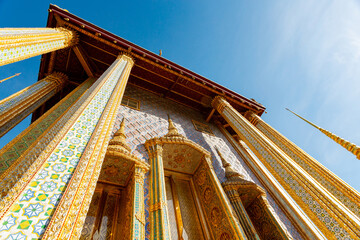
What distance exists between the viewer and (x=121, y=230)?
9.78ft

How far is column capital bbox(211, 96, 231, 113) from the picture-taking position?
7312mm

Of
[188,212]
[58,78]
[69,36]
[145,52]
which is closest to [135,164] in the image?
[188,212]

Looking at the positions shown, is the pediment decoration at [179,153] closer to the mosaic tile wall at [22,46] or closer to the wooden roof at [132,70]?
the mosaic tile wall at [22,46]

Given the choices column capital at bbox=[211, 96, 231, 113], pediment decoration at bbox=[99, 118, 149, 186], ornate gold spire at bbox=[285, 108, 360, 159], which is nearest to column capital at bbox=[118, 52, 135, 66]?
pediment decoration at bbox=[99, 118, 149, 186]

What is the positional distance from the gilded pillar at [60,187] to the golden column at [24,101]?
330 centimetres

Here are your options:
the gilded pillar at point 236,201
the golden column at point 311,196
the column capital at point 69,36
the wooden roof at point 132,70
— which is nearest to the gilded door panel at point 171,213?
the gilded pillar at point 236,201

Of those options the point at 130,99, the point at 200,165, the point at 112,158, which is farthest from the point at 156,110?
the point at 112,158

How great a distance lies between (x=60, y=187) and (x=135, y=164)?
7.68ft

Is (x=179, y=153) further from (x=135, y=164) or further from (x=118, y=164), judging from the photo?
(x=118, y=164)

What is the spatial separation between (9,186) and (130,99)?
5.50 metres

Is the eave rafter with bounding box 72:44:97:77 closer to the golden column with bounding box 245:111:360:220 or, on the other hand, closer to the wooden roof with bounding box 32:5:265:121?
the wooden roof with bounding box 32:5:265:121

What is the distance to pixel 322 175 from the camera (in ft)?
13.7

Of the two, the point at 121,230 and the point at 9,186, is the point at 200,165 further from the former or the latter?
the point at 9,186

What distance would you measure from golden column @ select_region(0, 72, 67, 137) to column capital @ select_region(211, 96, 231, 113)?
5.67m
